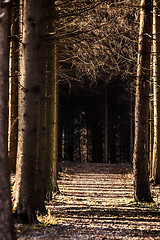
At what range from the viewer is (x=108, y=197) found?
41.0ft

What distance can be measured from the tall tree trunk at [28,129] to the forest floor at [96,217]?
0.48 meters

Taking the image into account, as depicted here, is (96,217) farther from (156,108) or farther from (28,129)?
(156,108)

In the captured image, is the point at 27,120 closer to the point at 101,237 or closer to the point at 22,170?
the point at 22,170

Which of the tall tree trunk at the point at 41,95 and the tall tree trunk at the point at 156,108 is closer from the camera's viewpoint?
the tall tree trunk at the point at 41,95

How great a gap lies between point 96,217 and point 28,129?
10.2ft

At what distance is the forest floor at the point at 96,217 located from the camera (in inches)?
265

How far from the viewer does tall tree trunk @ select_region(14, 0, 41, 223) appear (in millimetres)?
7191

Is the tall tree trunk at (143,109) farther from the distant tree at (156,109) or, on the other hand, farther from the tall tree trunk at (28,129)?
the tall tree trunk at (28,129)

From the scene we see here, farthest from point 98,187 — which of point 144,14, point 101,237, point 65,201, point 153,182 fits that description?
point 101,237

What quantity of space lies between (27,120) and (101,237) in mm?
2736

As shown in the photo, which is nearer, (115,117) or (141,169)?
(141,169)

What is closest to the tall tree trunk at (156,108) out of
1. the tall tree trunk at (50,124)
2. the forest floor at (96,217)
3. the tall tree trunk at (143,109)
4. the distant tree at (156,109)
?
the distant tree at (156,109)

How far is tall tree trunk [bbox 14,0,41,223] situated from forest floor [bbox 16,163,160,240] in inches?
18.8

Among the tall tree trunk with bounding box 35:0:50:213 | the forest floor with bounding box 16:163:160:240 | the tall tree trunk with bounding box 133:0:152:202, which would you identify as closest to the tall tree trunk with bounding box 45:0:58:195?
the forest floor with bounding box 16:163:160:240
